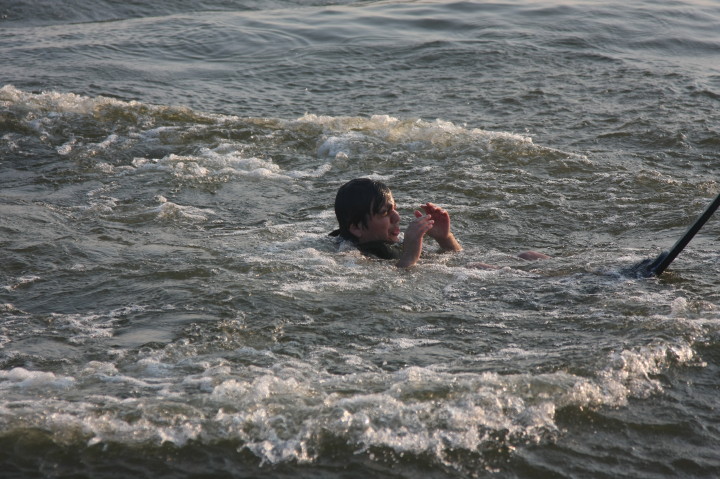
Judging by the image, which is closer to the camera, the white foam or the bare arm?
the white foam

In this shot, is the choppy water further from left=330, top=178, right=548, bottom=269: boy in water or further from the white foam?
left=330, top=178, right=548, bottom=269: boy in water

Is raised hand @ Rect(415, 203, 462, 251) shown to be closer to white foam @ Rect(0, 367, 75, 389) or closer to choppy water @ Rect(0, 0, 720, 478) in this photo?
choppy water @ Rect(0, 0, 720, 478)

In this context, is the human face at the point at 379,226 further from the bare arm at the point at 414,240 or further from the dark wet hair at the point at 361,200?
the bare arm at the point at 414,240

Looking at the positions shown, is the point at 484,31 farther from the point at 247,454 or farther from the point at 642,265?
the point at 247,454

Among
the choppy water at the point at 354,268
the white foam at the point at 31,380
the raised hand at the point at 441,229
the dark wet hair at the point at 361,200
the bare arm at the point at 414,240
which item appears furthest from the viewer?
the raised hand at the point at 441,229

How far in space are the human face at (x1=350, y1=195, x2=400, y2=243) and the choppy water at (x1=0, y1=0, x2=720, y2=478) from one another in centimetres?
23

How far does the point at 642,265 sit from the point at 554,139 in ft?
12.0

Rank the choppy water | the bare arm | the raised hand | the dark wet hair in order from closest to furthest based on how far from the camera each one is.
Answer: the choppy water, the bare arm, the dark wet hair, the raised hand

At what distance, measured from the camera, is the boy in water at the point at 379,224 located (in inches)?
239

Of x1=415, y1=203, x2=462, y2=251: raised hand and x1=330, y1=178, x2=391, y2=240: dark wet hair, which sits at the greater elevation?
x1=330, y1=178, x2=391, y2=240: dark wet hair

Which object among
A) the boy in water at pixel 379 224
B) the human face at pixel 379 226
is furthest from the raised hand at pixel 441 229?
the human face at pixel 379 226

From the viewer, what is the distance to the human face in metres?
6.21

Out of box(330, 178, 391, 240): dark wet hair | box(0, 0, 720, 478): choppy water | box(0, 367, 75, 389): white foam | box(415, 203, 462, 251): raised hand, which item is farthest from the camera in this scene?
box(415, 203, 462, 251): raised hand

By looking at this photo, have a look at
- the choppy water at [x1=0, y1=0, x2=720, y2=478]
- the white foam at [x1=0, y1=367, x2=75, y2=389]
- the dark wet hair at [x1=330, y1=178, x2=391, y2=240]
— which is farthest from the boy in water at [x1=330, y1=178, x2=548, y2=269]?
the white foam at [x1=0, y1=367, x2=75, y2=389]
